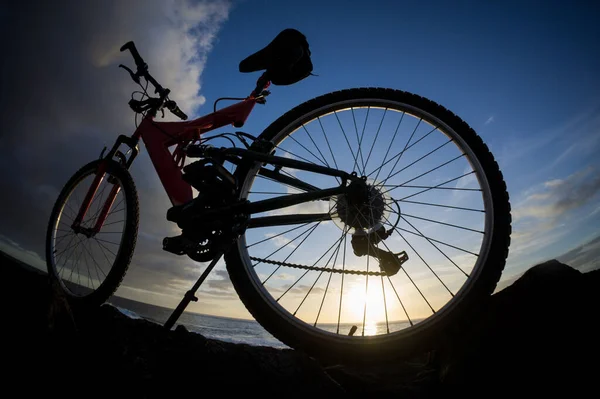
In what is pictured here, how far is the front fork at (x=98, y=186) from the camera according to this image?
2.88 meters

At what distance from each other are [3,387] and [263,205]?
4.70ft

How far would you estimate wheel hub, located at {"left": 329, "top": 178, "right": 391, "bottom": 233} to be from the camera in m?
1.97

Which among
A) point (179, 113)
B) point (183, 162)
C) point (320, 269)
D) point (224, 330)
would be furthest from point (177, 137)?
point (224, 330)

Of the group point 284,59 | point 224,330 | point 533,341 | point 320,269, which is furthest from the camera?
point 224,330

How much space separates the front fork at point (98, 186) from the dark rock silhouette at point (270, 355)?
1836 millimetres

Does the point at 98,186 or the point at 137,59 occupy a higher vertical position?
the point at 137,59

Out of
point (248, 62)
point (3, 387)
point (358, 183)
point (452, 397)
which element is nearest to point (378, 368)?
point (452, 397)

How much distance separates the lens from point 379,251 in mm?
2053

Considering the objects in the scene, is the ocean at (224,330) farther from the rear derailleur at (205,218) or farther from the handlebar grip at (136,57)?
the handlebar grip at (136,57)

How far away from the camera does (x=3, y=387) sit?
0.77m

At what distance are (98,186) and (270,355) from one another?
2741 millimetres

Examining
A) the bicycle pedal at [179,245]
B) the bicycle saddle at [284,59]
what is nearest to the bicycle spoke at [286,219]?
the bicycle pedal at [179,245]

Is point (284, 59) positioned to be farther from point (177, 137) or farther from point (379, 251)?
point (379, 251)

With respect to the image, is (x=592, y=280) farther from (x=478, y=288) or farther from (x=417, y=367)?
(x=417, y=367)
